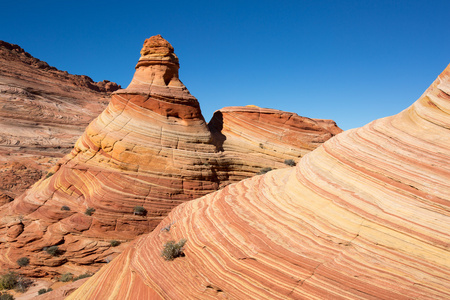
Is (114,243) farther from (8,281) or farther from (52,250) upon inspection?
(8,281)

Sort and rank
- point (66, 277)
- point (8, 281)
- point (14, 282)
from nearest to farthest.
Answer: point (8, 281), point (14, 282), point (66, 277)

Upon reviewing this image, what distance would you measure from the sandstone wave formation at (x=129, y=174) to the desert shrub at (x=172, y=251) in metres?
7.81

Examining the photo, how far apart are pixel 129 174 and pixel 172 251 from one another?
→ 30.7 ft

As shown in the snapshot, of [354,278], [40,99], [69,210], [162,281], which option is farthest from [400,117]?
[40,99]

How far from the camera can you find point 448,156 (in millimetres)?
6547

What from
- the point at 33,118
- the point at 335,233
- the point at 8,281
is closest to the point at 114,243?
the point at 8,281

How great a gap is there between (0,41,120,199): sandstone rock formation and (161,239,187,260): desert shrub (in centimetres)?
2336

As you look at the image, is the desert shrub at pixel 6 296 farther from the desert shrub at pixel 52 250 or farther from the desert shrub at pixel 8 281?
the desert shrub at pixel 52 250

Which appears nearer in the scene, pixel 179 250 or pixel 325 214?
pixel 325 214

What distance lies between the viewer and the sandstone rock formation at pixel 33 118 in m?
30.0

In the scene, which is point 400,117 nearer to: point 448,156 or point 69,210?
point 448,156

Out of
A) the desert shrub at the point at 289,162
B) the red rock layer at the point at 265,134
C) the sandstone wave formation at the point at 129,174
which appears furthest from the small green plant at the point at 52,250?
the desert shrub at the point at 289,162

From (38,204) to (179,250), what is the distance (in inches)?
478

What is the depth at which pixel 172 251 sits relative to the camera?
7.86 metres
